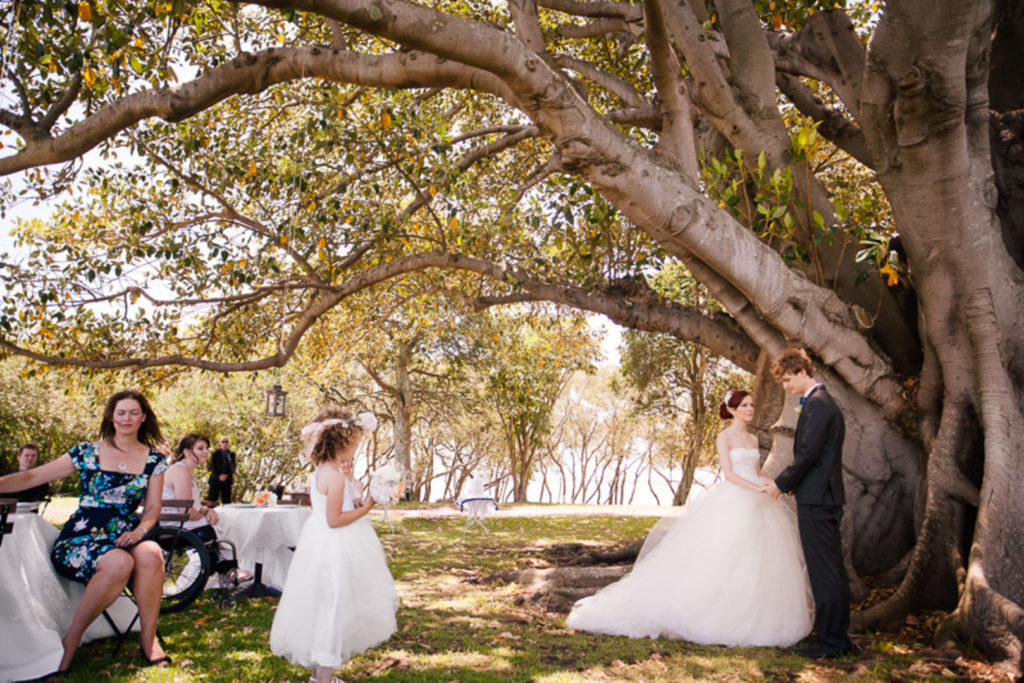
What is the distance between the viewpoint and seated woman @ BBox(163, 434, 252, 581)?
21.2 ft

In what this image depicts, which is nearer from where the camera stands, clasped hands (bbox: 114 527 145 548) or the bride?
clasped hands (bbox: 114 527 145 548)

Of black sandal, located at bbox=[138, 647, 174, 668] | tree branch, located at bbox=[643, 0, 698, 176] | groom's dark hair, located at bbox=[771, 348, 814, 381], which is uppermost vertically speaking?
tree branch, located at bbox=[643, 0, 698, 176]

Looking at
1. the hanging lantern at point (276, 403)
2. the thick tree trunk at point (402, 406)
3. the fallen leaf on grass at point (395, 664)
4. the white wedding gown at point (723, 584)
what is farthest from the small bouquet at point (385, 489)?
the thick tree trunk at point (402, 406)

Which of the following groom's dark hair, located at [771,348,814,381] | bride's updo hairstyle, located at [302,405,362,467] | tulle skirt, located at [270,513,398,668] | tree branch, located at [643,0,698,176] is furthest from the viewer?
tree branch, located at [643,0,698,176]

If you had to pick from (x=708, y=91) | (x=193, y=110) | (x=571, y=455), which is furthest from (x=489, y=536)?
(x=571, y=455)

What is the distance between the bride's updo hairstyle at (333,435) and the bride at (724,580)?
2.39 meters

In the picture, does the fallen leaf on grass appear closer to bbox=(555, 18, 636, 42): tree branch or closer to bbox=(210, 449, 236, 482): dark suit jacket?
bbox=(555, 18, 636, 42): tree branch

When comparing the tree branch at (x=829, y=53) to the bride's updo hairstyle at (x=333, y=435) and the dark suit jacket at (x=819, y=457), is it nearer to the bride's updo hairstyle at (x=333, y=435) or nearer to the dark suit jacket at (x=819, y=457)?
the dark suit jacket at (x=819, y=457)

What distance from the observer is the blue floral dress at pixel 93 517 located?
14.9 feet

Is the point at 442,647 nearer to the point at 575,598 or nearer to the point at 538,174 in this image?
the point at 575,598

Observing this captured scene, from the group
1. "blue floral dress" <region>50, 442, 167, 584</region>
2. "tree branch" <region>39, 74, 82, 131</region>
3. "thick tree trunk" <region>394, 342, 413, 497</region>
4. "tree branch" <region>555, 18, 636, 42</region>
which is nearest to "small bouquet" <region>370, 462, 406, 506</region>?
"blue floral dress" <region>50, 442, 167, 584</region>

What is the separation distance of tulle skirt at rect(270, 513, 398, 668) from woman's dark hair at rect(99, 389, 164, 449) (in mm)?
1566

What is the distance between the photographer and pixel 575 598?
6203mm

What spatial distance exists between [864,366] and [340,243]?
254 inches
